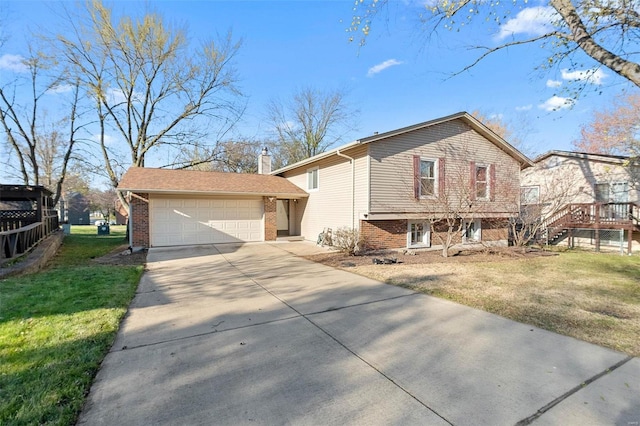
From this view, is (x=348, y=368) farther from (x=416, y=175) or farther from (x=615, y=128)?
(x=615, y=128)

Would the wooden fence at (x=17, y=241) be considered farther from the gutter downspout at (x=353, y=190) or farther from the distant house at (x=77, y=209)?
the distant house at (x=77, y=209)

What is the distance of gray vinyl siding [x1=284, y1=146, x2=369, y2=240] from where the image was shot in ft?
35.9

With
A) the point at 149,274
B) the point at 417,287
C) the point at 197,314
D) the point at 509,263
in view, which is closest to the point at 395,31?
the point at 417,287

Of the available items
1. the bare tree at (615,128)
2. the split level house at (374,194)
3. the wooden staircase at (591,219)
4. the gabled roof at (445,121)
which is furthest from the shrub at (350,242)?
the wooden staircase at (591,219)

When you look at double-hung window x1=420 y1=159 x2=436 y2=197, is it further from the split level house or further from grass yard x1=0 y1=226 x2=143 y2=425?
grass yard x1=0 y1=226 x2=143 y2=425

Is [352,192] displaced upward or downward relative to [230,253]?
upward

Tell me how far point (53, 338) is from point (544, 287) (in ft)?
27.4

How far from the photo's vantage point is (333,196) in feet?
41.5

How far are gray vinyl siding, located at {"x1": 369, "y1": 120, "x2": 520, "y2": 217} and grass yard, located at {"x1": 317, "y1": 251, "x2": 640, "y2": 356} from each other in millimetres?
2346

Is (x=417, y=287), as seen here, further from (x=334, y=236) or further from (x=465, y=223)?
(x=465, y=223)

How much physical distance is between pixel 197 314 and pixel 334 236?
7.26 m

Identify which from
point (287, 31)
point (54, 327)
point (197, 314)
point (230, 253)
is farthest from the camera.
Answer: point (287, 31)

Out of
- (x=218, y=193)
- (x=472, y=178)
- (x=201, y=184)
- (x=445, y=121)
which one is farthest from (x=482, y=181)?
(x=201, y=184)

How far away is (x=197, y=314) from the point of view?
15.0 ft
